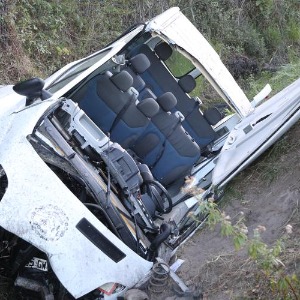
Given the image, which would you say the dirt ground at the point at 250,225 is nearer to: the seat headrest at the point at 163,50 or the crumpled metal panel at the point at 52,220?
the crumpled metal panel at the point at 52,220

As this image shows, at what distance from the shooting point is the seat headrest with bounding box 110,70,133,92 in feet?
18.9

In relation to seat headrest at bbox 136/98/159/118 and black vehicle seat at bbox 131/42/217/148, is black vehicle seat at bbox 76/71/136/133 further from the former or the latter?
black vehicle seat at bbox 131/42/217/148

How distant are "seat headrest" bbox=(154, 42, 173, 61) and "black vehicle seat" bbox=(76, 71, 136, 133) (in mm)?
1055

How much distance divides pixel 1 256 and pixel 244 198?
7.22 feet

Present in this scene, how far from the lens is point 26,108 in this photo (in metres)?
4.53

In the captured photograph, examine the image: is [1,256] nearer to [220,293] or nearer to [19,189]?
[19,189]

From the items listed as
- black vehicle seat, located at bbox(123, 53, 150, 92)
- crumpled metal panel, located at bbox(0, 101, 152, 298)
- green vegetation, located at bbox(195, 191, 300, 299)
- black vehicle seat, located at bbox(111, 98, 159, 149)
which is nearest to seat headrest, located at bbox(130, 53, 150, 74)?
black vehicle seat, located at bbox(123, 53, 150, 92)

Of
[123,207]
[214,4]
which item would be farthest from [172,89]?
[214,4]

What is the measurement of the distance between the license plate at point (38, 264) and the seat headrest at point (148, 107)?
6.33 ft

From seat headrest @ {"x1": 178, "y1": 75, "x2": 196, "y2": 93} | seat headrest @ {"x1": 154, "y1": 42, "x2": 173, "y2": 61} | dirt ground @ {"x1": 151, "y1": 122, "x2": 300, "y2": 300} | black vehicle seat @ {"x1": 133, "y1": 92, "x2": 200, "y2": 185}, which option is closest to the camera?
dirt ground @ {"x1": 151, "y1": 122, "x2": 300, "y2": 300}

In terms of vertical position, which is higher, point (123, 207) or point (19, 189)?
point (19, 189)

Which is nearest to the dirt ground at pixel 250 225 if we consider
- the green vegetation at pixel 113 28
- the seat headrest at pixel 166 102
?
the seat headrest at pixel 166 102

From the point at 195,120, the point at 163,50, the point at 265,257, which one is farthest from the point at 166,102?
the point at 265,257

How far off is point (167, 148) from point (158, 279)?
1.95 metres
